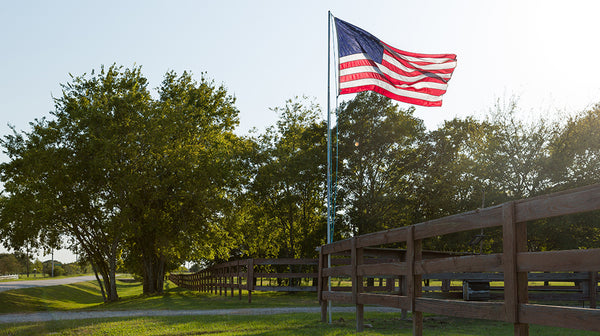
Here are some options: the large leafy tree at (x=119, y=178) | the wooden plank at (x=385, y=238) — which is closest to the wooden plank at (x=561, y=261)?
the wooden plank at (x=385, y=238)

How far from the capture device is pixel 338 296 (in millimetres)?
10078

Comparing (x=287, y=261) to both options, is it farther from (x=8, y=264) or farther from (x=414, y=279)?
(x=8, y=264)

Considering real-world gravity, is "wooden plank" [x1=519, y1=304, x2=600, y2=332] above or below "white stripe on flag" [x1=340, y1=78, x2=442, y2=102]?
below

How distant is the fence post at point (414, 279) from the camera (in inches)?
280

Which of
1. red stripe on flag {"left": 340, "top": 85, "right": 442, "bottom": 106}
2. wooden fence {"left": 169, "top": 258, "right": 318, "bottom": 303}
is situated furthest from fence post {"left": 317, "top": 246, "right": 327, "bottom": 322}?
wooden fence {"left": 169, "top": 258, "right": 318, "bottom": 303}

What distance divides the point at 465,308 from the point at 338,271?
181 inches

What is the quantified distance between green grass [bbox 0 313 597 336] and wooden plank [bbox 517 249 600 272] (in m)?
4.28

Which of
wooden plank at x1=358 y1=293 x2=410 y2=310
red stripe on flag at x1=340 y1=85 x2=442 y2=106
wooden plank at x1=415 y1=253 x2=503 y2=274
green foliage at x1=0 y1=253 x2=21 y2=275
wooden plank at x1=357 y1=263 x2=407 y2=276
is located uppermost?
red stripe on flag at x1=340 y1=85 x2=442 y2=106

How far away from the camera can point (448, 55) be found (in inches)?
Answer: 501

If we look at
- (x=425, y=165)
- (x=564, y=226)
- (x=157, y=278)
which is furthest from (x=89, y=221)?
(x=564, y=226)

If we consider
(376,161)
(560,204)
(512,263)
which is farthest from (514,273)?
(376,161)

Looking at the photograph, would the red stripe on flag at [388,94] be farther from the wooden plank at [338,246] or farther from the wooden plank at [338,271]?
the wooden plank at [338,271]

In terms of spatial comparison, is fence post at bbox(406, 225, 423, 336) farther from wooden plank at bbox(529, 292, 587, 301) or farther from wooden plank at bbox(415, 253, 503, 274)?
wooden plank at bbox(529, 292, 587, 301)

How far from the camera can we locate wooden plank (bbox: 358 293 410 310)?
→ 7.48 meters
